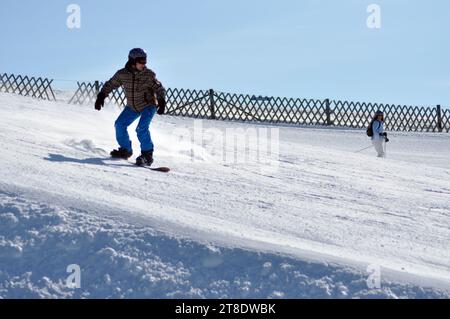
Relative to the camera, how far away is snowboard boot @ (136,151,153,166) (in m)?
7.10

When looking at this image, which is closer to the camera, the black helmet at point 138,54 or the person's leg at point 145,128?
the black helmet at point 138,54

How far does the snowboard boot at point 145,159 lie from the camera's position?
7.10 m

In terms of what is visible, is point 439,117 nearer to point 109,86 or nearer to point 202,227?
point 109,86

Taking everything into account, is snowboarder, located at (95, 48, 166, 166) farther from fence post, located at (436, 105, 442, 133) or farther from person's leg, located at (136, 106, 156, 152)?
fence post, located at (436, 105, 442, 133)

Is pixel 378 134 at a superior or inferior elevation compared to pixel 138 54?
inferior

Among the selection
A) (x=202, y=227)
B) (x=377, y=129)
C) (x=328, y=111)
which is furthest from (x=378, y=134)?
(x=328, y=111)

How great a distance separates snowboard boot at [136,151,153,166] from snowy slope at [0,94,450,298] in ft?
0.74

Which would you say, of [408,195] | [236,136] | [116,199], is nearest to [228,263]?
[116,199]

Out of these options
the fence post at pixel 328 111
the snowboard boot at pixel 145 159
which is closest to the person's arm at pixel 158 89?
the snowboard boot at pixel 145 159

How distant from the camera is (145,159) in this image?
23.4 feet

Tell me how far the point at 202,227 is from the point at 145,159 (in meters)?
2.94

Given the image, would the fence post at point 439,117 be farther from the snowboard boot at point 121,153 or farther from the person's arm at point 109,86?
the person's arm at point 109,86

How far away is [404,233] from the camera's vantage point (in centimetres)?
521
